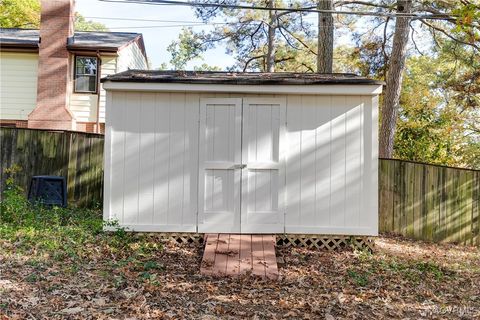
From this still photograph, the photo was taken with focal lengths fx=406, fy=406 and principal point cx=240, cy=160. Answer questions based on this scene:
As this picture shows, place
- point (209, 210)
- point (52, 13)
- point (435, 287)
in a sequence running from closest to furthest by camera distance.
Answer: point (435, 287) < point (209, 210) < point (52, 13)

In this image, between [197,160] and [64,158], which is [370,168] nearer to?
[197,160]

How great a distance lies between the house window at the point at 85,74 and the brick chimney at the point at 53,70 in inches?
15.6

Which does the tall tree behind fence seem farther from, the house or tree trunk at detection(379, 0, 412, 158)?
the house

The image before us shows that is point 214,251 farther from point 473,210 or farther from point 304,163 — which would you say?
point 473,210

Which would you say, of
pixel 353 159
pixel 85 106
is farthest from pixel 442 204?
pixel 85 106

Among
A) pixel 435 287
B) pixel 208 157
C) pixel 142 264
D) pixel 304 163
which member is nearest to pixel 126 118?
pixel 208 157

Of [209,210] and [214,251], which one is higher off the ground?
[209,210]

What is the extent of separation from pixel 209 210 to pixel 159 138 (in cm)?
133

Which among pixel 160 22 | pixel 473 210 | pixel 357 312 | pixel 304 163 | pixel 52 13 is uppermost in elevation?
pixel 160 22

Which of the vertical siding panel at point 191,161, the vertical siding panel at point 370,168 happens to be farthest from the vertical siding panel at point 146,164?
the vertical siding panel at point 370,168

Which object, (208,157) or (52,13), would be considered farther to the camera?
(52,13)

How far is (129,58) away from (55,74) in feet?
9.18

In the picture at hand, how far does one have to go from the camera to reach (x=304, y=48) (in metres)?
17.7

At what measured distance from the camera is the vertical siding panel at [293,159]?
610cm
